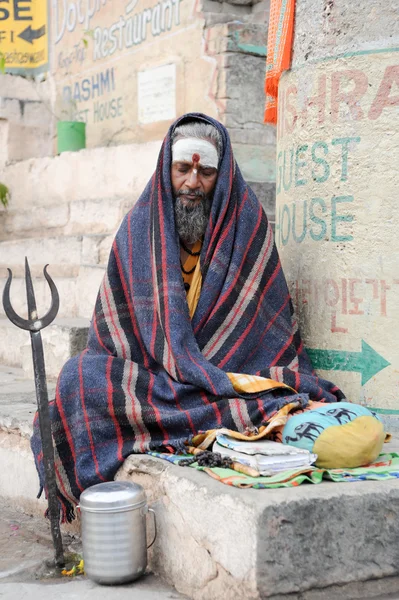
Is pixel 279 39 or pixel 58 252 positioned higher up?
pixel 279 39

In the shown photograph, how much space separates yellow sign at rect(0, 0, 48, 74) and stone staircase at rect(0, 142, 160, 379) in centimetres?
146

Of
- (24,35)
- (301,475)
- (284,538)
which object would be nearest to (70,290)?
(301,475)

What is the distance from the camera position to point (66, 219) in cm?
703

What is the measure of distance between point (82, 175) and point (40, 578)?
4.48 meters

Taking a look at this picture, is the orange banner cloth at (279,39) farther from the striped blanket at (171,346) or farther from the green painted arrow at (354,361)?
the green painted arrow at (354,361)

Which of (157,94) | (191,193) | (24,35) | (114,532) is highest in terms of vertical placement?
(24,35)

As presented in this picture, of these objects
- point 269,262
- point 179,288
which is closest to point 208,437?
point 179,288

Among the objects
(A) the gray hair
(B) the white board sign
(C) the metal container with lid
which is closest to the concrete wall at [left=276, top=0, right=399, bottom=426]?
(A) the gray hair

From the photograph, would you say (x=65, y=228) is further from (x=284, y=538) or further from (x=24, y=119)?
(x=284, y=538)

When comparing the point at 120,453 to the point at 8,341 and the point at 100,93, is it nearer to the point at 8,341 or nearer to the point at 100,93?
the point at 8,341

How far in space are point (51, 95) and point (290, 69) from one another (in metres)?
5.18

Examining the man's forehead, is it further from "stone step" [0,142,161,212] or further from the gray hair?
"stone step" [0,142,161,212]

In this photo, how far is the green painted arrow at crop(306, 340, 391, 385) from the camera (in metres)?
3.72

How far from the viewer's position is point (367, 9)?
12.1 ft
